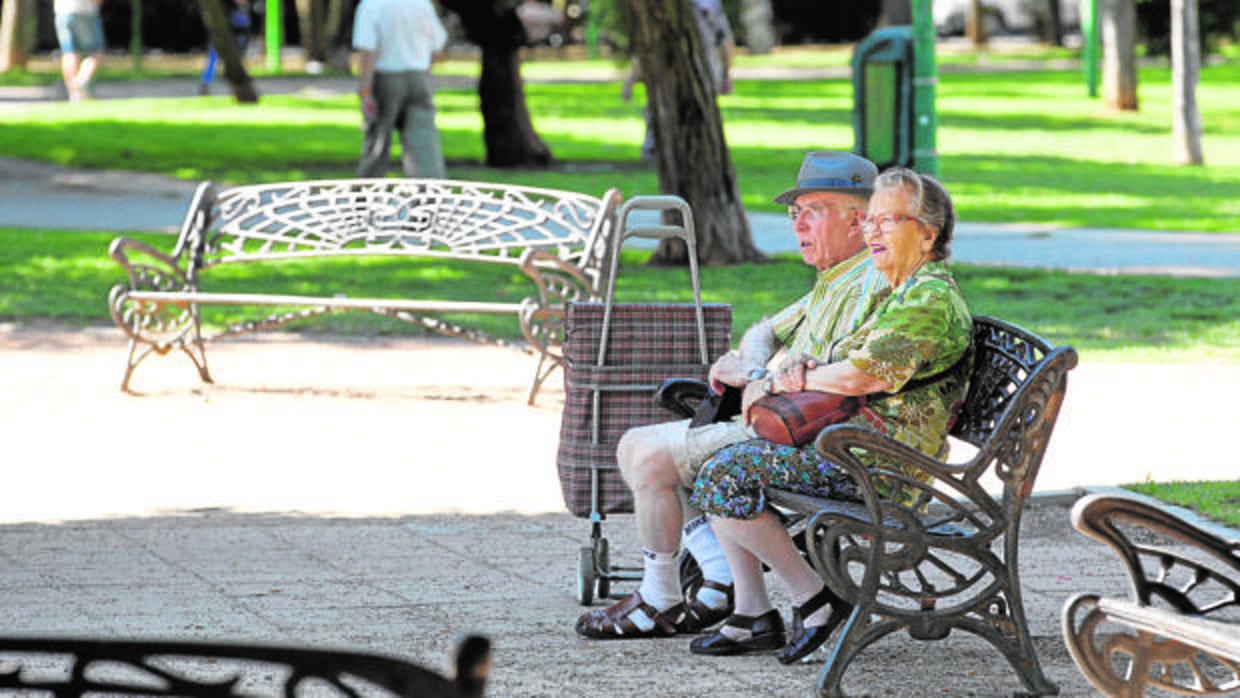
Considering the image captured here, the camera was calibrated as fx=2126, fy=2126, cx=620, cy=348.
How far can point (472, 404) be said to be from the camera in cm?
1003

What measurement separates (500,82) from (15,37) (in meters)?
20.7

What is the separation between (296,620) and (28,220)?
507 inches

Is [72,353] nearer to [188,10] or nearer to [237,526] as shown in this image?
[237,526]

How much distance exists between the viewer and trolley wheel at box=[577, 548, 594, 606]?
602 centimetres

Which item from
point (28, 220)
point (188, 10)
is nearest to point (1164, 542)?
point (28, 220)

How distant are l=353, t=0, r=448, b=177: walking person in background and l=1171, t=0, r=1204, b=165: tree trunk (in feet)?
33.1

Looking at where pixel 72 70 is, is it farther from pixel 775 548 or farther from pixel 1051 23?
pixel 1051 23

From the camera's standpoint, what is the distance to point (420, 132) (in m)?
17.3

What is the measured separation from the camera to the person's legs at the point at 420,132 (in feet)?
56.2

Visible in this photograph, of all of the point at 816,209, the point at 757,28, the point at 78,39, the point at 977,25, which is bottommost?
the point at 977,25

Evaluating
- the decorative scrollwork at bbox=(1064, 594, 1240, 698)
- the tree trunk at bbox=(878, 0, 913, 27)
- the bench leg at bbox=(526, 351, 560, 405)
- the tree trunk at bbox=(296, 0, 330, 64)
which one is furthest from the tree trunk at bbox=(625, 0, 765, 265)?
the tree trunk at bbox=(296, 0, 330, 64)

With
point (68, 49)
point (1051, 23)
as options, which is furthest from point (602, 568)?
point (1051, 23)

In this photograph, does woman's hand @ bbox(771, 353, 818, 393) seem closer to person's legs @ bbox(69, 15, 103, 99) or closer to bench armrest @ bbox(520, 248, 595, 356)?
bench armrest @ bbox(520, 248, 595, 356)

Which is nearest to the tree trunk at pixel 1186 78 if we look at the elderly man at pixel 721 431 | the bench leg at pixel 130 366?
the bench leg at pixel 130 366
